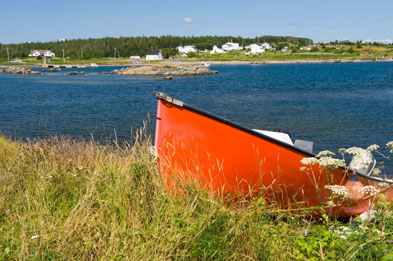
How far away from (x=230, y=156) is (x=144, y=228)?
231cm

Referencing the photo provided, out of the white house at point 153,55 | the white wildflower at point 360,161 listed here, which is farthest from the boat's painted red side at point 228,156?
the white house at point 153,55

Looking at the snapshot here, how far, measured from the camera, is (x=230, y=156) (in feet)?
20.8

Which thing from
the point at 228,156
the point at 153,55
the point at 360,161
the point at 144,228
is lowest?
the point at 144,228

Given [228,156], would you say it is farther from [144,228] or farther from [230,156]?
[144,228]

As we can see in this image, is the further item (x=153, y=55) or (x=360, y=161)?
(x=153, y=55)

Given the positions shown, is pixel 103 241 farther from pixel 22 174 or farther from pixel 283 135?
pixel 283 135

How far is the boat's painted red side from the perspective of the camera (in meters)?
6.20

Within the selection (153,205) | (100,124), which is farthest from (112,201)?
(100,124)

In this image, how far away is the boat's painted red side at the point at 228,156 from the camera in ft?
20.4

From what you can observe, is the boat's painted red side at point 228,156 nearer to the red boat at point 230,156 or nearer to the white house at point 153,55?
the red boat at point 230,156

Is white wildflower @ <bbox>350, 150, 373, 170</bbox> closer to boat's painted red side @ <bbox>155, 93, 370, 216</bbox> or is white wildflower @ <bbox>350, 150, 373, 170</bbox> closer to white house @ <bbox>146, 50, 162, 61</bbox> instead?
boat's painted red side @ <bbox>155, 93, 370, 216</bbox>

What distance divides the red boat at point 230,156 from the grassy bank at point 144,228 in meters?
0.85

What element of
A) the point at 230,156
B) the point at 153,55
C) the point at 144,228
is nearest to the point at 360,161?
the point at 230,156

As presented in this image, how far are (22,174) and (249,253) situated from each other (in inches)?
154
